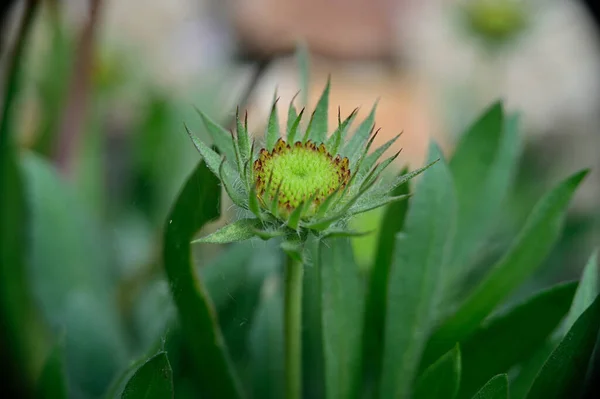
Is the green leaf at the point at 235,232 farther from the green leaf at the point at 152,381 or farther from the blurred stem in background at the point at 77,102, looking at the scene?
the blurred stem in background at the point at 77,102

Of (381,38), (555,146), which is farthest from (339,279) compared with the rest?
(381,38)

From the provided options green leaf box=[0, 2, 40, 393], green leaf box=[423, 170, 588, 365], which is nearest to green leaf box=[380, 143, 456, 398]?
green leaf box=[423, 170, 588, 365]

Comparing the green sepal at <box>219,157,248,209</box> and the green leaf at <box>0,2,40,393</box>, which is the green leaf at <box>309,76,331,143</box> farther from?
the green leaf at <box>0,2,40,393</box>

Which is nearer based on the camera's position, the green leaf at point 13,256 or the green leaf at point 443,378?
the green leaf at point 443,378

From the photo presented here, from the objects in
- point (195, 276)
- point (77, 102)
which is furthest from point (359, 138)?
point (77, 102)

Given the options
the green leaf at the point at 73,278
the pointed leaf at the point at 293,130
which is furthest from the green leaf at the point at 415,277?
the green leaf at the point at 73,278

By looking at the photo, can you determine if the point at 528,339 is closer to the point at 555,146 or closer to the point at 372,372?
the point at 372,372
